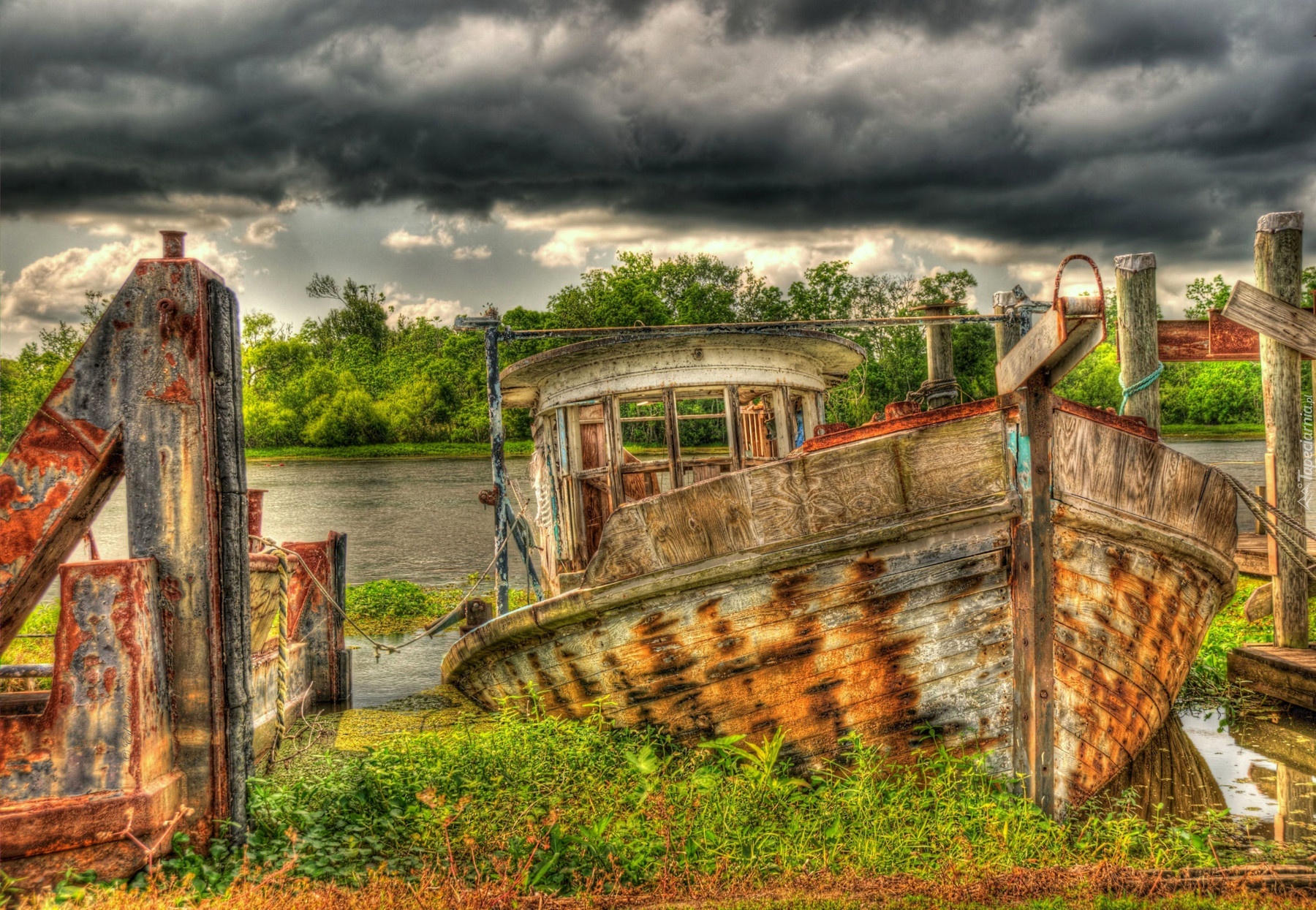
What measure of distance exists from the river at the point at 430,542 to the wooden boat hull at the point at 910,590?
1333 mm

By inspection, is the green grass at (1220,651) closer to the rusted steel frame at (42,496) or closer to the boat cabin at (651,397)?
the boat cabin at (651,397)

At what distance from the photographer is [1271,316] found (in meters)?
5.50

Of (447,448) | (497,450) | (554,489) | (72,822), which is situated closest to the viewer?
(72,822)

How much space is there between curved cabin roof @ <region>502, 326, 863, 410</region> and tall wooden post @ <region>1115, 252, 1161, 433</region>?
1889 millimetres

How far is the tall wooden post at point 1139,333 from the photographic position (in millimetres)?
6012

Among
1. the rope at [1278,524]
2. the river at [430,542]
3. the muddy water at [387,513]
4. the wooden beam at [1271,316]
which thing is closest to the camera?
the rope at [1278,524]

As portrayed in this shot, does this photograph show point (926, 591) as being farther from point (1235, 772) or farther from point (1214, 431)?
point (1214, 431)

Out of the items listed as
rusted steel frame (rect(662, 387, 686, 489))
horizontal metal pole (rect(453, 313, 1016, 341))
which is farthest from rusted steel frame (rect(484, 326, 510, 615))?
rusted steel frame (rect(662, 387, 686, 489))

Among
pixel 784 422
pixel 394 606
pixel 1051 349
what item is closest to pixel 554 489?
pixel 784 422

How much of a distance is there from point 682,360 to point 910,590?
7.68 feet

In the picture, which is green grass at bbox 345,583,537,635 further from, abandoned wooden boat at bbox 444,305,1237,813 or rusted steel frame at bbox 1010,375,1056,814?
rusted steel frame at bbox 1010,375,1056,814

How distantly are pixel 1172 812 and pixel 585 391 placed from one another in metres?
4.23

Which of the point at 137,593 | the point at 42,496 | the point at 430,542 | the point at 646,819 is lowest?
the point at 430,542

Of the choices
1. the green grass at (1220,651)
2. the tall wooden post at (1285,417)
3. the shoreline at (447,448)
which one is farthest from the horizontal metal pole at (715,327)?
the shoreline at (447,448)
